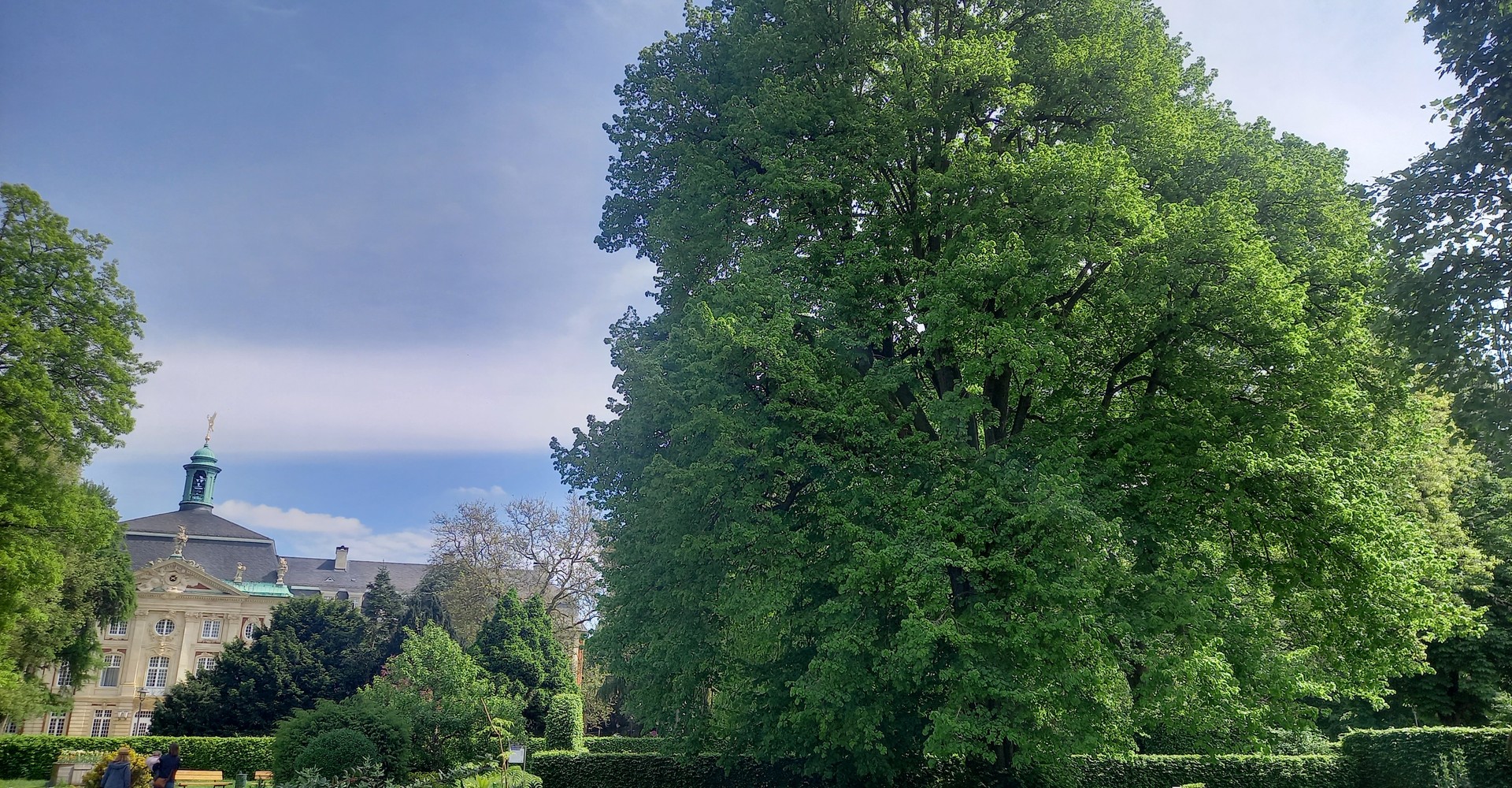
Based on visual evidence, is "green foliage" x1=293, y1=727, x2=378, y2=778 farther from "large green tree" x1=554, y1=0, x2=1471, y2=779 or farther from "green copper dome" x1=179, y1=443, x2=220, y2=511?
"green copper dome" x1=179, y1=443, x2=220, y2=511

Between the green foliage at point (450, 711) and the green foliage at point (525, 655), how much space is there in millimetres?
3110

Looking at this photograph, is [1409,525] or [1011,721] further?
[1409,525]

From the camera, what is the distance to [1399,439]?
13695 mm

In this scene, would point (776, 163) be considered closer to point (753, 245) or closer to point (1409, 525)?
point (753, 245)

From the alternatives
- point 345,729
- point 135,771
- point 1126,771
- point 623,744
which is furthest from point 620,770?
point 135,771

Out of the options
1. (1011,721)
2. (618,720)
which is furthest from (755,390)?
(618,720)

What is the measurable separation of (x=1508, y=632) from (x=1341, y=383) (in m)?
16.7

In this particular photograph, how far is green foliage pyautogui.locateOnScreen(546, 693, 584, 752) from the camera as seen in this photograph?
25.5m

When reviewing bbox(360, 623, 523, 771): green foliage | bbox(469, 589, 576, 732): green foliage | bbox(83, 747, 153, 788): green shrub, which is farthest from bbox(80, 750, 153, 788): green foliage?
bbox(469, 589, 576, 732): green foliage

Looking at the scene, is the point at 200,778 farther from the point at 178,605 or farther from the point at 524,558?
the point at 178,605

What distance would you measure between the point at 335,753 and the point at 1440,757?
21.4m

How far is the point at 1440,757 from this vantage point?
58.5 feet

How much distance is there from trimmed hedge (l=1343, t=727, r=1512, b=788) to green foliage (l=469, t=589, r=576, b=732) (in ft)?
75.6

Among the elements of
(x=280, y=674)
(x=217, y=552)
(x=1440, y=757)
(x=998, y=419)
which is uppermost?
(x=217, y=552)
